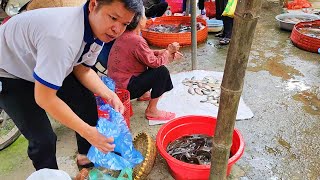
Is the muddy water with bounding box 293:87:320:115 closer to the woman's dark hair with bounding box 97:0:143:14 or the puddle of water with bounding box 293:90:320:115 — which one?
Result: the puddle of water with bounding box 293:90:320:115

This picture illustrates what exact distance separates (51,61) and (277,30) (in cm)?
519

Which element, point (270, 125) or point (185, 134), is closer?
point (185, 134)

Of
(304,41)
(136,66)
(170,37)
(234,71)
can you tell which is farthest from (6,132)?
(304,41)

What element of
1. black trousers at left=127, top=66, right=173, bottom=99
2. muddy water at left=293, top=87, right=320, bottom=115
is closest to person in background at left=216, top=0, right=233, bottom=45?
muddy water at left=293, top=87, right=320, bottom=115

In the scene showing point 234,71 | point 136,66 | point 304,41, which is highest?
point 234,71

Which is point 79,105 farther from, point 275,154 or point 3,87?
point 275,154

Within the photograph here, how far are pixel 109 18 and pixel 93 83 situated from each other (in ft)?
2.41

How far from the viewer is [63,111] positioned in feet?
5.23

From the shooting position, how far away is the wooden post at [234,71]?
1299 millimetres

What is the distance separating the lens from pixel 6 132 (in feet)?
9.39

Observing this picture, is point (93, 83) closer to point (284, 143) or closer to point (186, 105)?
point (186, 105)

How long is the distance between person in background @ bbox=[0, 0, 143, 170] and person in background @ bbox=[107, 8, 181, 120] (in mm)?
813

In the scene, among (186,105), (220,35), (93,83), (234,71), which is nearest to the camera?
(234,71)

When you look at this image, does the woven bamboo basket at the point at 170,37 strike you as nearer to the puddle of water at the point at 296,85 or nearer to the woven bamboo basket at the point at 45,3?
the puddle of water at the point at 296,85
